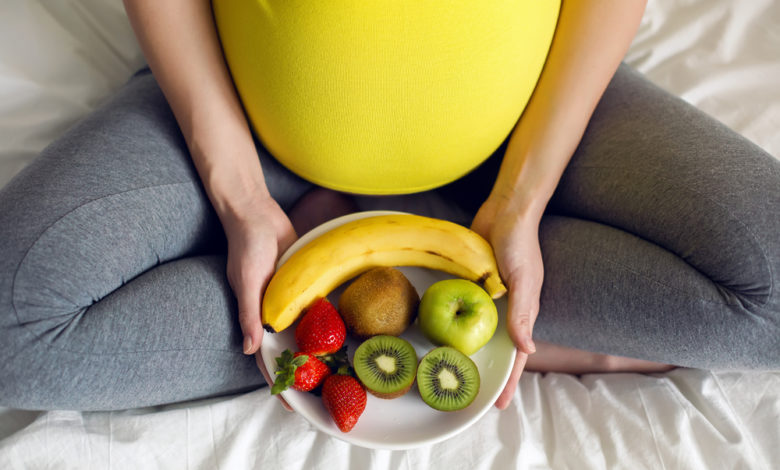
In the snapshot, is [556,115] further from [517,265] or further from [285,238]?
[285,238]

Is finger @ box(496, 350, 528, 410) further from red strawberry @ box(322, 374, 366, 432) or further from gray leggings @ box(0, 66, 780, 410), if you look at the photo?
red strawberry @ box(322, 374, 366, 432)

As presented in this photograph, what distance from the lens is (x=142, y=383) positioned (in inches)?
29.6

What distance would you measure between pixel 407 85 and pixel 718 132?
547mm

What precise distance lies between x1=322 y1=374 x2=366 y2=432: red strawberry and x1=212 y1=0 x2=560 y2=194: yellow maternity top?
0.34 meters

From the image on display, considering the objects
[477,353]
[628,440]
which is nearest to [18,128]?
[477,353]

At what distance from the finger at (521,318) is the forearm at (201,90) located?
1.47 ft

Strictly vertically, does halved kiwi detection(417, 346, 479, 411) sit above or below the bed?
above

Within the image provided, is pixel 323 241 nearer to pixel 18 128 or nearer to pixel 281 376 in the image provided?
pixel 281 376

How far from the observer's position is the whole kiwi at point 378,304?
75cm

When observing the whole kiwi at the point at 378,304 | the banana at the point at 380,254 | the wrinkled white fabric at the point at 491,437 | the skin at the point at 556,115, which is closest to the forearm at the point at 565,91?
the skin at the point at 556,115

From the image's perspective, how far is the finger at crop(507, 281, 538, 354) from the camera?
752 millimetres

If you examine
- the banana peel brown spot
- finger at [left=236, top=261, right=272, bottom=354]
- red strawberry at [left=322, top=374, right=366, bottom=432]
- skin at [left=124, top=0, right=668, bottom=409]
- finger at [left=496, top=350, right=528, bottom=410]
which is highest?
skin at [left=124, top=0, right=668, bottom=409]

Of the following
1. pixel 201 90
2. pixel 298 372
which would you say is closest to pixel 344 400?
pixel 298 372

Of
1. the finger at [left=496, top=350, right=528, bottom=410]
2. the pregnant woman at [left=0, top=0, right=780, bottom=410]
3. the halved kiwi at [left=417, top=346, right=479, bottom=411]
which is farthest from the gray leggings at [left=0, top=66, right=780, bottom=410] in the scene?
the halved kiwi at [left=417, top=346, right=479, bottom=411]
